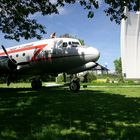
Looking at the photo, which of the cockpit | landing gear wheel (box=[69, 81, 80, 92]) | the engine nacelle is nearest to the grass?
landing gear wheel (box=[69, 81, 80, 92])

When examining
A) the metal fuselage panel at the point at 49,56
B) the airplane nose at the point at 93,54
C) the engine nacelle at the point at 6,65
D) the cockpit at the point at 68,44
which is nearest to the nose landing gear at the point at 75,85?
the metal fuselage panel at the point at 49,56

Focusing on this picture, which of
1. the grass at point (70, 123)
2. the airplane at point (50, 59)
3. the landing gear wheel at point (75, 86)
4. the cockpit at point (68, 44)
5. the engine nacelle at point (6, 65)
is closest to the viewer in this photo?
the grass at point (70, 123)

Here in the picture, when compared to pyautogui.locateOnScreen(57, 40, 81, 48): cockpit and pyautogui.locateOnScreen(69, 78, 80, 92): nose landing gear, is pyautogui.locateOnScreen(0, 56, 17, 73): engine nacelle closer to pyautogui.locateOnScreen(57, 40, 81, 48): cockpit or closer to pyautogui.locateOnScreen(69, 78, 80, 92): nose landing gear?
pyautogui.locateOnScreen(57, 40, 81, 48): cockpit

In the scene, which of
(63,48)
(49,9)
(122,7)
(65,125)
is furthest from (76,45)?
(65,125)

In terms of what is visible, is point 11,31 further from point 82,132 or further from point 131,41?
point 131,41

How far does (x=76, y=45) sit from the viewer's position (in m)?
26.0

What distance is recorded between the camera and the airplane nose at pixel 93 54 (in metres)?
24.5

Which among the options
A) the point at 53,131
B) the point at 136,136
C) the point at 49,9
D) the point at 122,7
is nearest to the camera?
the point at 136,136

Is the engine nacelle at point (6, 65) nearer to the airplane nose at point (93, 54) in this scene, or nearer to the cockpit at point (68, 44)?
the cockpit at point (68, 44)

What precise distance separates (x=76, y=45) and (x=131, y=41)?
323ft

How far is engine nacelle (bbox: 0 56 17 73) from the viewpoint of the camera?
27281 millimetres

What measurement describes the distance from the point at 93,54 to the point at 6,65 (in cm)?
709

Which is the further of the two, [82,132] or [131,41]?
[131,41]

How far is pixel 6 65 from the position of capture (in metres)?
27.2
